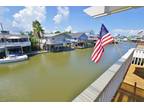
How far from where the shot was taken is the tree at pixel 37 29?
18417 millimetres

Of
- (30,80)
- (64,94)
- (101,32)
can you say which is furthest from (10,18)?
(101,32)

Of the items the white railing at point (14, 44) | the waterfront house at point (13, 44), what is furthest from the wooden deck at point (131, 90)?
the white railing at point (14, 44)

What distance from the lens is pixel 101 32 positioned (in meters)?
1.71

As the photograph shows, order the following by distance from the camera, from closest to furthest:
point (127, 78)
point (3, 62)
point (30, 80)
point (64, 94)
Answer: point (127, 78) → point (64, 94) → point (30, 80) → point (3, 62)

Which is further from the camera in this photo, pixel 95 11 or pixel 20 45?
pixel 20 45

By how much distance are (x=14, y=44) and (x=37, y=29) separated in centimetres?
590

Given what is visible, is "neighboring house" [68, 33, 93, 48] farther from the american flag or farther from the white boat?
the american flag

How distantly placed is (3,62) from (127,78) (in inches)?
392

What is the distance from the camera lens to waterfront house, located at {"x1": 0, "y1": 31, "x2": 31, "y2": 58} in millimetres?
12358

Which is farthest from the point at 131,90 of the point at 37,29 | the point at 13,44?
the point at 37,29

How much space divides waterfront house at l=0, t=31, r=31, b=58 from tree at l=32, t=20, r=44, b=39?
444 cm

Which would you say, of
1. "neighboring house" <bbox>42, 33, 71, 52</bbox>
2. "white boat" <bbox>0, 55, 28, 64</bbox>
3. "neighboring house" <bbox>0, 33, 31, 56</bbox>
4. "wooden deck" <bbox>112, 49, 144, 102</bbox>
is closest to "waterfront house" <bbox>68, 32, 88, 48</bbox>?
"neighboring house" <bbox>42, 33, 71, 52</bbox>

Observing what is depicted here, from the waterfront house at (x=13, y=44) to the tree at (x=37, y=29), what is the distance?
4444 millimetres
